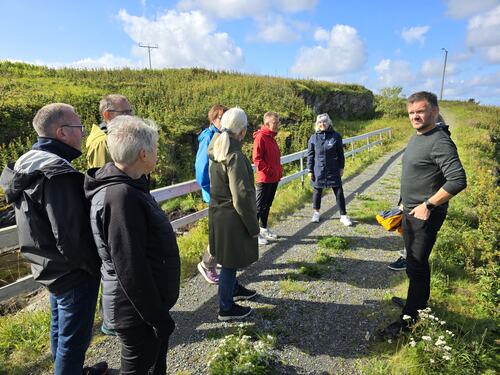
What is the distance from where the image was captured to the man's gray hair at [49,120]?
231cm

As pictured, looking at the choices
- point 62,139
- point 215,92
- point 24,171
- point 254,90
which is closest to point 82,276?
point 24,171

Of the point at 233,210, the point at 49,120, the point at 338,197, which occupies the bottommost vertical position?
the point at 338,197

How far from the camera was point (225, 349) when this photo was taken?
285 cm

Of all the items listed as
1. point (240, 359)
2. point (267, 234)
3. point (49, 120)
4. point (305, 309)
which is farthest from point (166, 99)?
point (240, 359)

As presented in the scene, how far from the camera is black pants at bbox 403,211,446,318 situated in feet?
10.1

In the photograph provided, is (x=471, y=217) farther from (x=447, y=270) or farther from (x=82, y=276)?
(x=82, y=276)

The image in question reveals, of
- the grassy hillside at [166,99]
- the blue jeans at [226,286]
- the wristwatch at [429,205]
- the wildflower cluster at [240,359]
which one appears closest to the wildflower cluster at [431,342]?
the wristwatch at [429,205]

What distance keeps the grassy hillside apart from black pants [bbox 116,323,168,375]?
29.0ft

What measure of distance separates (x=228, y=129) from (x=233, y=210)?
0.80 m

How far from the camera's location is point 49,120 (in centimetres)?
233

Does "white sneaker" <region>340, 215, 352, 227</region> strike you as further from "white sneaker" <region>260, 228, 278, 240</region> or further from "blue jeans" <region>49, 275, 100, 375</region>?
"blue jeans" <region>49, 275, 100, 375</region>

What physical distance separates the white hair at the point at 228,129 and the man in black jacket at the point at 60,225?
47.5 inches

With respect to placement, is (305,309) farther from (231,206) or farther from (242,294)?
(231,206)

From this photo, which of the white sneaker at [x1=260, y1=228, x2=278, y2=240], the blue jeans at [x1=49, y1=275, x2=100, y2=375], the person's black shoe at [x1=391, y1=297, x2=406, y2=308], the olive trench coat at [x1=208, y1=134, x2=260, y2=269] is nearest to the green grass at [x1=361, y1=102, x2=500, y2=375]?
the person's black shoe at [x1=391, y1=297, x2=406, y2=308]
